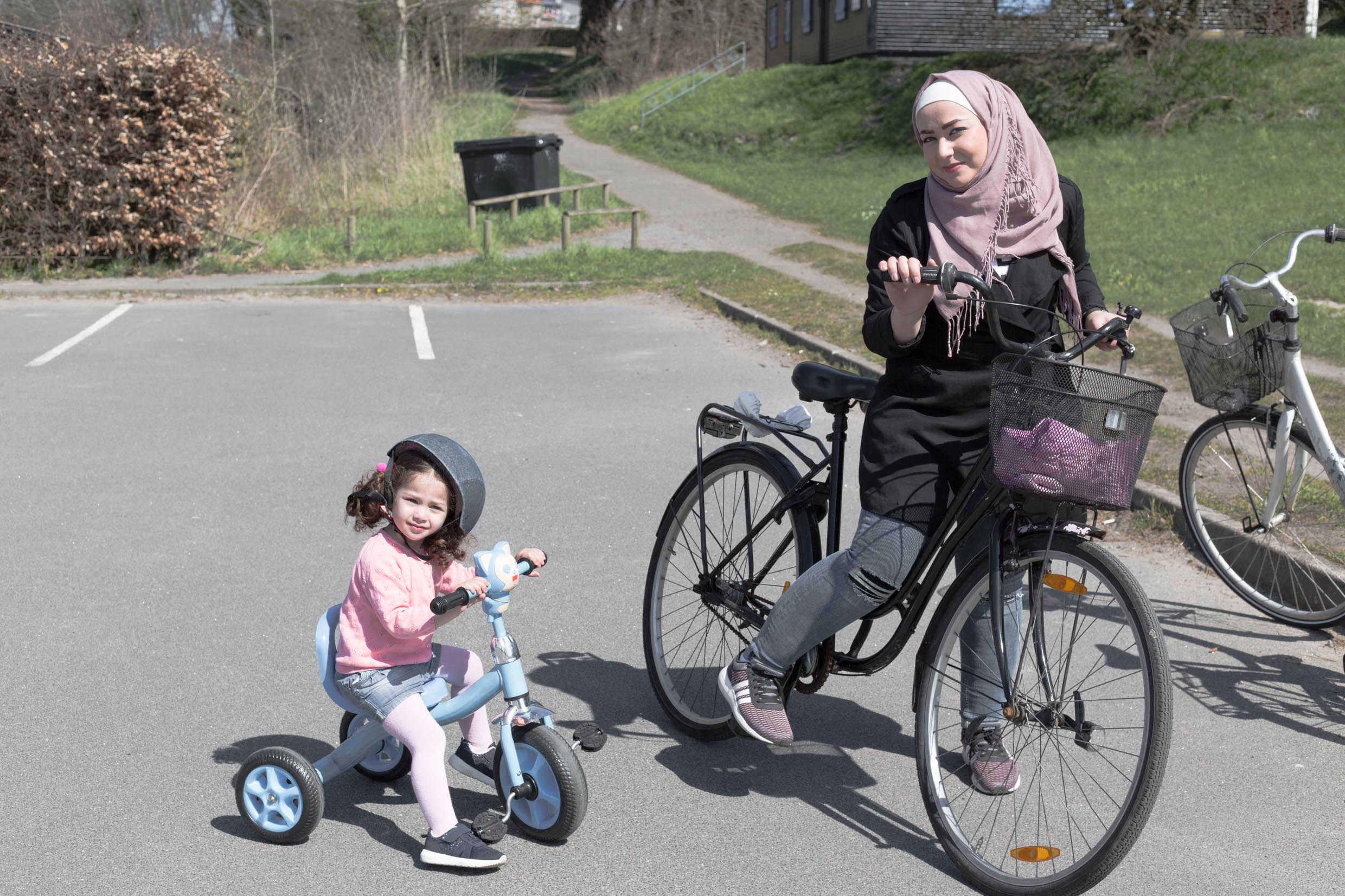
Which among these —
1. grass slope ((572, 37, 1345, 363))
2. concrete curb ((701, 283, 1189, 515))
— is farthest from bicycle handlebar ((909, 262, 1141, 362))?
grass slope ((572, 37, 1345, 363))

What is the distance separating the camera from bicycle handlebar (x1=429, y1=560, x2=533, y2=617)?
3039 mm

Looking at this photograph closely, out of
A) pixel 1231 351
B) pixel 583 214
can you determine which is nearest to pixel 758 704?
pixel 1231 351

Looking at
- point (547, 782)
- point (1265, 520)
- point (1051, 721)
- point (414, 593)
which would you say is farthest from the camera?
point (1265, 520)

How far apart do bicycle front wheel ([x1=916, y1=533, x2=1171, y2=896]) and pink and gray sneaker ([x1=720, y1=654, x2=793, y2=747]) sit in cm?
43

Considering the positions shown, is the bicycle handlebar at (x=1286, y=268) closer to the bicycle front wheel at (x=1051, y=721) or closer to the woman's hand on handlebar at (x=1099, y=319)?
the woman's hand on handlebar at (x=1099, y=319)

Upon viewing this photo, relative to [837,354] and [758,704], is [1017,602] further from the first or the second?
[837,354]

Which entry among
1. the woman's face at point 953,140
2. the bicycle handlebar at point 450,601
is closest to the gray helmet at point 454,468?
the bicycle handlebar at point 450,601

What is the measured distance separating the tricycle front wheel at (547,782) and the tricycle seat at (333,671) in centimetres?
23

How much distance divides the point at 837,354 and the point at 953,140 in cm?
711

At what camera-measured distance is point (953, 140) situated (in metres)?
3.13

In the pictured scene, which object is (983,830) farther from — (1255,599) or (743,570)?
(1255,599)

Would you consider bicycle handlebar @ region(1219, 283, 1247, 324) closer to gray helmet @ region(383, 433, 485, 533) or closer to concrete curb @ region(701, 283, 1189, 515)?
concrete curb @ region(701, 283, 1189, 515)

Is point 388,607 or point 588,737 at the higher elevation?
point 388,607

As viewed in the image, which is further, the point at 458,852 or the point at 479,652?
the point at 479,652
